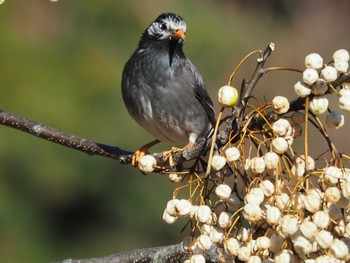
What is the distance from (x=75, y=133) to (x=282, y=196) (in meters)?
4.33

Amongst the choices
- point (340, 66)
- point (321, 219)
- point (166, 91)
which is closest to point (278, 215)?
point (321, 219)

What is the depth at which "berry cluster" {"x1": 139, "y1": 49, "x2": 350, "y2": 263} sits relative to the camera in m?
2.23

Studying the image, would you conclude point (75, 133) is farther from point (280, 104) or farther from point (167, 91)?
point (280, 104)

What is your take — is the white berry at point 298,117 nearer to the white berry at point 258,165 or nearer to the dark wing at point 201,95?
the white berry at point 258,165

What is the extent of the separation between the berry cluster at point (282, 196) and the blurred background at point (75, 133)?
3.89 meters

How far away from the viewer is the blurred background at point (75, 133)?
253 inches

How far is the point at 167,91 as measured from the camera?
459 centimetres

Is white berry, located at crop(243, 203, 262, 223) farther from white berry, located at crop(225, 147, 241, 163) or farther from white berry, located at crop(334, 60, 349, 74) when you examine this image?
white berry, located at crop(334, 60, 349, 74)

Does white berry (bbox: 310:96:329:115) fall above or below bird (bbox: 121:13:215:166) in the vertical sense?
below

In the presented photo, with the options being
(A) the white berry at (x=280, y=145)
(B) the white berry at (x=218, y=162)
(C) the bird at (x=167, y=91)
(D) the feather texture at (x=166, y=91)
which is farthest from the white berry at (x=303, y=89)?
(D) the feather texture at (x=166, y=91)

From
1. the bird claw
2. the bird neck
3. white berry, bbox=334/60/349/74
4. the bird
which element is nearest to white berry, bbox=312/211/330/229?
white berry, bbox=334/60/349/74

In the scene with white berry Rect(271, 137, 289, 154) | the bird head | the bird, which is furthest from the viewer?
the bird head

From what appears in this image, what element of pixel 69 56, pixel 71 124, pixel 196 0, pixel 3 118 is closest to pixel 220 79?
pixel 196 0

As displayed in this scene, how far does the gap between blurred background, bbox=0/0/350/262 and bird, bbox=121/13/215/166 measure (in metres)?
1.80
